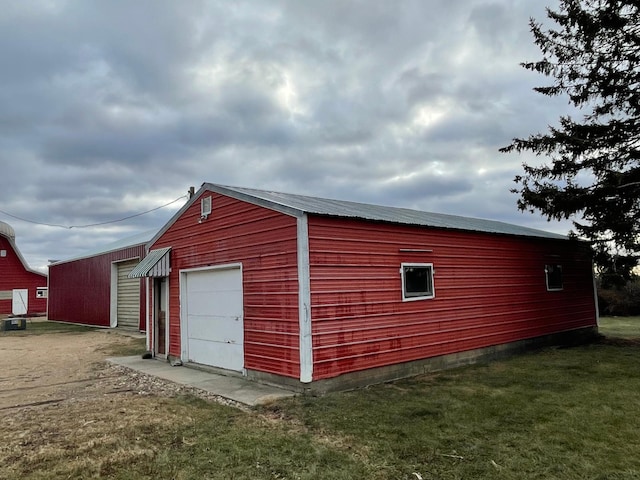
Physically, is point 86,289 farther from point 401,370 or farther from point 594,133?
point 594,133

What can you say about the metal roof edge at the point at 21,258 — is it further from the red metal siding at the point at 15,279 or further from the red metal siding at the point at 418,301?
the red metal siding at the point at 418,301

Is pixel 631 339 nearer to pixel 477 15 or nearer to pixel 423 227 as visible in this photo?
pixel 423 227

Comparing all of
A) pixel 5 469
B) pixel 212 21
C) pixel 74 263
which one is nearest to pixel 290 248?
pixel 5 469

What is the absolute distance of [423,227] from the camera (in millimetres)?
8586

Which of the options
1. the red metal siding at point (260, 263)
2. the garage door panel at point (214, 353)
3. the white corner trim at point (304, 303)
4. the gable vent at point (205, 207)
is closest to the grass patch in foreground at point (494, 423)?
the white corner trim at point (304, 303)

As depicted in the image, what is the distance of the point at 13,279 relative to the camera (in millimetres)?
29406

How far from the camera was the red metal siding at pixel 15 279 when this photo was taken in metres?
28.8

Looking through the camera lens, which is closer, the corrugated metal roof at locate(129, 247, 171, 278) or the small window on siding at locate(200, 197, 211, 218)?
Answer: the small window on siding at locate(200, 197, 211, 218)

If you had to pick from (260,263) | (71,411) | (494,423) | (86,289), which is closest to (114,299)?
(86,289)

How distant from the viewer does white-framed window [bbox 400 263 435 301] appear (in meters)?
8.17

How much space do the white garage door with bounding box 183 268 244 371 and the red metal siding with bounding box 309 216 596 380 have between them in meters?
2.00

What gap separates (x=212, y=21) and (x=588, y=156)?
361 inches

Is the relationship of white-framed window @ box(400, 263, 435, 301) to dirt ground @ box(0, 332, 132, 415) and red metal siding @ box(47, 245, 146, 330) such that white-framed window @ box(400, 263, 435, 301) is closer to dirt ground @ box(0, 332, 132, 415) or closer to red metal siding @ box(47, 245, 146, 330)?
dirt ground @ box(0, 332, 132, 415)

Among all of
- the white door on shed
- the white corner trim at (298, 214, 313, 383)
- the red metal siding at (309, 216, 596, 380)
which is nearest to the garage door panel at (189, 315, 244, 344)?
the white corner trim at (298, 214, 313, 383)
